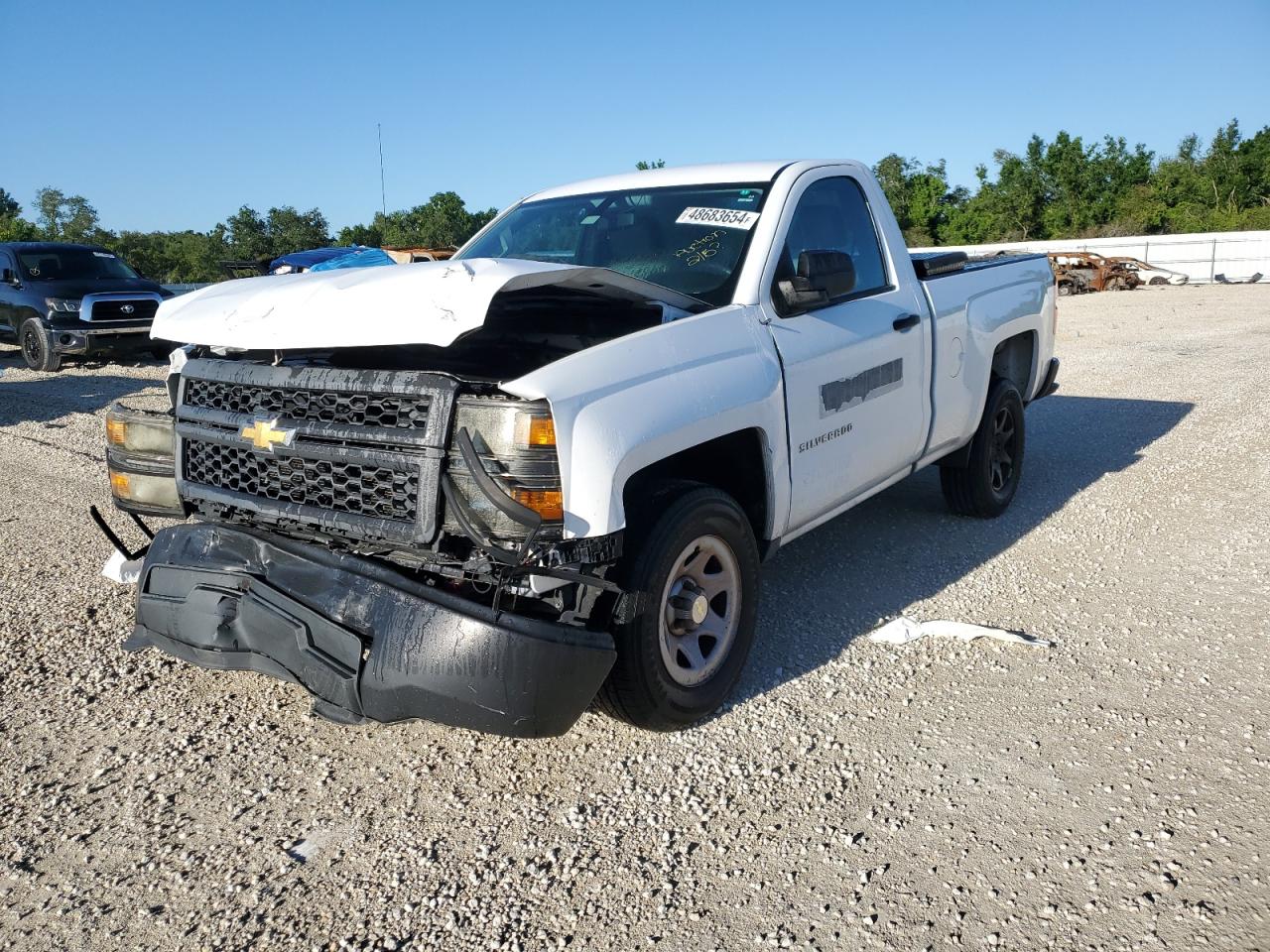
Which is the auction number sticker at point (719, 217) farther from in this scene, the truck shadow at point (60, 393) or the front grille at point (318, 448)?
the truck shadow at point (60, 393)

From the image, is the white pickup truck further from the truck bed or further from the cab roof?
the truck bed

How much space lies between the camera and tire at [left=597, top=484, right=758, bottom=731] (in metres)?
3.15

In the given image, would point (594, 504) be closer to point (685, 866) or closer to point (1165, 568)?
point (685, 866)

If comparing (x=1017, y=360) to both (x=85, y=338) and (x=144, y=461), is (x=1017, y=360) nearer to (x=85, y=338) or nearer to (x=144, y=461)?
(x=144, y=461)

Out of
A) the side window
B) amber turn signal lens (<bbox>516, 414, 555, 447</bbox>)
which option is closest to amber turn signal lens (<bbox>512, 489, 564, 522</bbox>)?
amber turn signal lens (<bbox>516, 414, 555, 447</bbox>)

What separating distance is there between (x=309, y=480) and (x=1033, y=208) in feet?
180

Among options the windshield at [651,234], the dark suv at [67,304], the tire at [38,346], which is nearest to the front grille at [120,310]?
the dark suv at [67,304]

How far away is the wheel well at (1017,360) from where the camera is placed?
5984 millimetres

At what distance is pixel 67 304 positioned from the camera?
13.3m

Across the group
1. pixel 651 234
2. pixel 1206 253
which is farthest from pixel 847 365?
pixel 1206 253

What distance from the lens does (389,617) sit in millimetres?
2926

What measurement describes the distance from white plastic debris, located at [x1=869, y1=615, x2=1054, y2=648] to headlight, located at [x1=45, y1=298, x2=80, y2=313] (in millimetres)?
12736

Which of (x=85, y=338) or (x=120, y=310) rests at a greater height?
(x=120, y=310)

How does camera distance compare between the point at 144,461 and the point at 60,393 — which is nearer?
the point at 144,461
